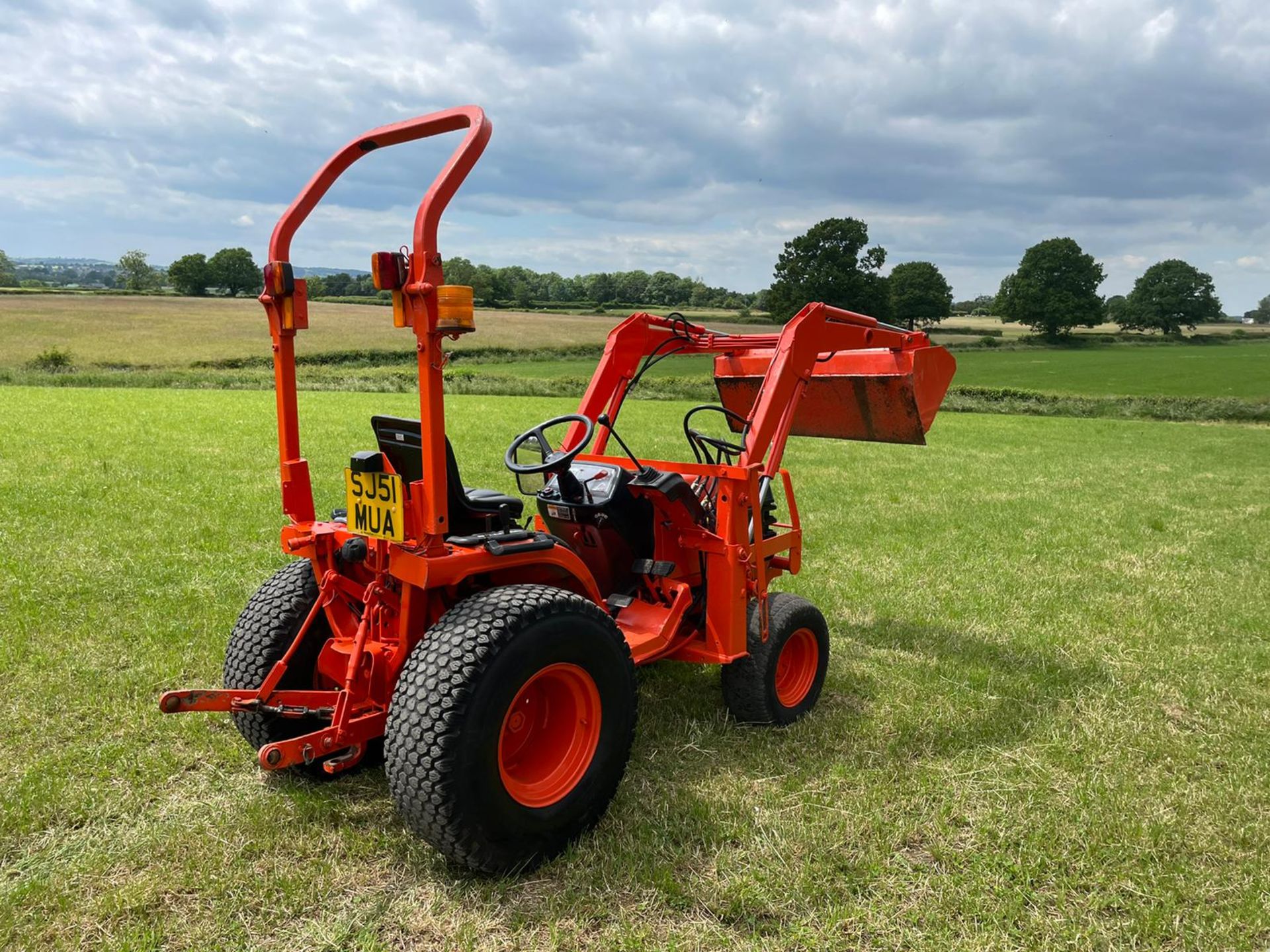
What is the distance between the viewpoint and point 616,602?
4.41 m

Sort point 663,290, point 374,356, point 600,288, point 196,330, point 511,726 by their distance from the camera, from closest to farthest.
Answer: point 511,726
point 374,356
point 196,330
point 663,290
point 600,288

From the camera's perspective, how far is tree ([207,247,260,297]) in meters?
65.6

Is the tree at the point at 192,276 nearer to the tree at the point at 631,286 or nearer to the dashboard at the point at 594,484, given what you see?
the tree at the point at 631,286

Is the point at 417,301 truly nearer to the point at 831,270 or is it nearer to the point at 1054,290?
the point at 831,270

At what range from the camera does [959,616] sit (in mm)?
6656

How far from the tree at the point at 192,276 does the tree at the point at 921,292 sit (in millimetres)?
Result: 52148

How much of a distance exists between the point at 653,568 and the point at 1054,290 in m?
67.2

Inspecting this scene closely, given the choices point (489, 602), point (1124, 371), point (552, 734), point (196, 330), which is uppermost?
point (489, 602)

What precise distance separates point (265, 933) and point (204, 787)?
1.08 m

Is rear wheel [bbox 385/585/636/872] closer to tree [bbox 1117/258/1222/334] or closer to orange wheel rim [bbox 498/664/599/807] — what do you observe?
orange wheel rim [bbox 498/664/599/807]

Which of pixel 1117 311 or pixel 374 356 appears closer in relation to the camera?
pixel 374 356

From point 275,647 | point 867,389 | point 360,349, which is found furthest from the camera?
point 360,349

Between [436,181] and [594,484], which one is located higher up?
[436,181]

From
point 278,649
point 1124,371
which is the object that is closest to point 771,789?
point 278,649
